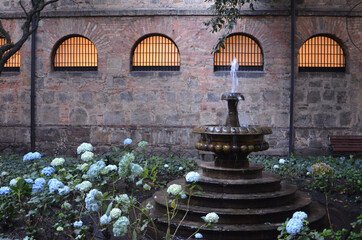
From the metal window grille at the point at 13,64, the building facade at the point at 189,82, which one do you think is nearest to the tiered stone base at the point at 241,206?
the building facade at the point at 189,82

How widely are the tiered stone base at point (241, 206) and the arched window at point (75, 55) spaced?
599 cm

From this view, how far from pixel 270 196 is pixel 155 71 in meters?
5.91

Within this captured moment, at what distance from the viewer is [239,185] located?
4402 mm

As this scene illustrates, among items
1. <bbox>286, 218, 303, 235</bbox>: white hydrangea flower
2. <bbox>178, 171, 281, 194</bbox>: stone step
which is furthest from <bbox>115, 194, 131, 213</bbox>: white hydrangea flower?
<bbox>178, 171, 281, 194</bbox>: stone step

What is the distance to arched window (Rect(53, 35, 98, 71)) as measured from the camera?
31.9 feet

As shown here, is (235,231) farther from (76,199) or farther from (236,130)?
(76,199)

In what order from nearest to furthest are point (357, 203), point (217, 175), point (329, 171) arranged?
point (329, 171)
point (217, 175)
point (357, 203)

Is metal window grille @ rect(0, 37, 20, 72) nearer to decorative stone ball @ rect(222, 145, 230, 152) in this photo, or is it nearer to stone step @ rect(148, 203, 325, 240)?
decorative stone ball @ rect(222, 145, 230, 152)

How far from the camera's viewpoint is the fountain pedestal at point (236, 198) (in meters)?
3.86

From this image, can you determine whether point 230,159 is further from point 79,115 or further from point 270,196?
point 79,115

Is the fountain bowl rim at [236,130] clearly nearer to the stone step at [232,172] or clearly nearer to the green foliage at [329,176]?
the stone step at [232,172]

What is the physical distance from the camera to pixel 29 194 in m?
3.51

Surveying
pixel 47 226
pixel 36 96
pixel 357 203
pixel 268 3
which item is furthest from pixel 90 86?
pixel 357 203

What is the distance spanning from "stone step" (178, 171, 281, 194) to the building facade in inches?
184
